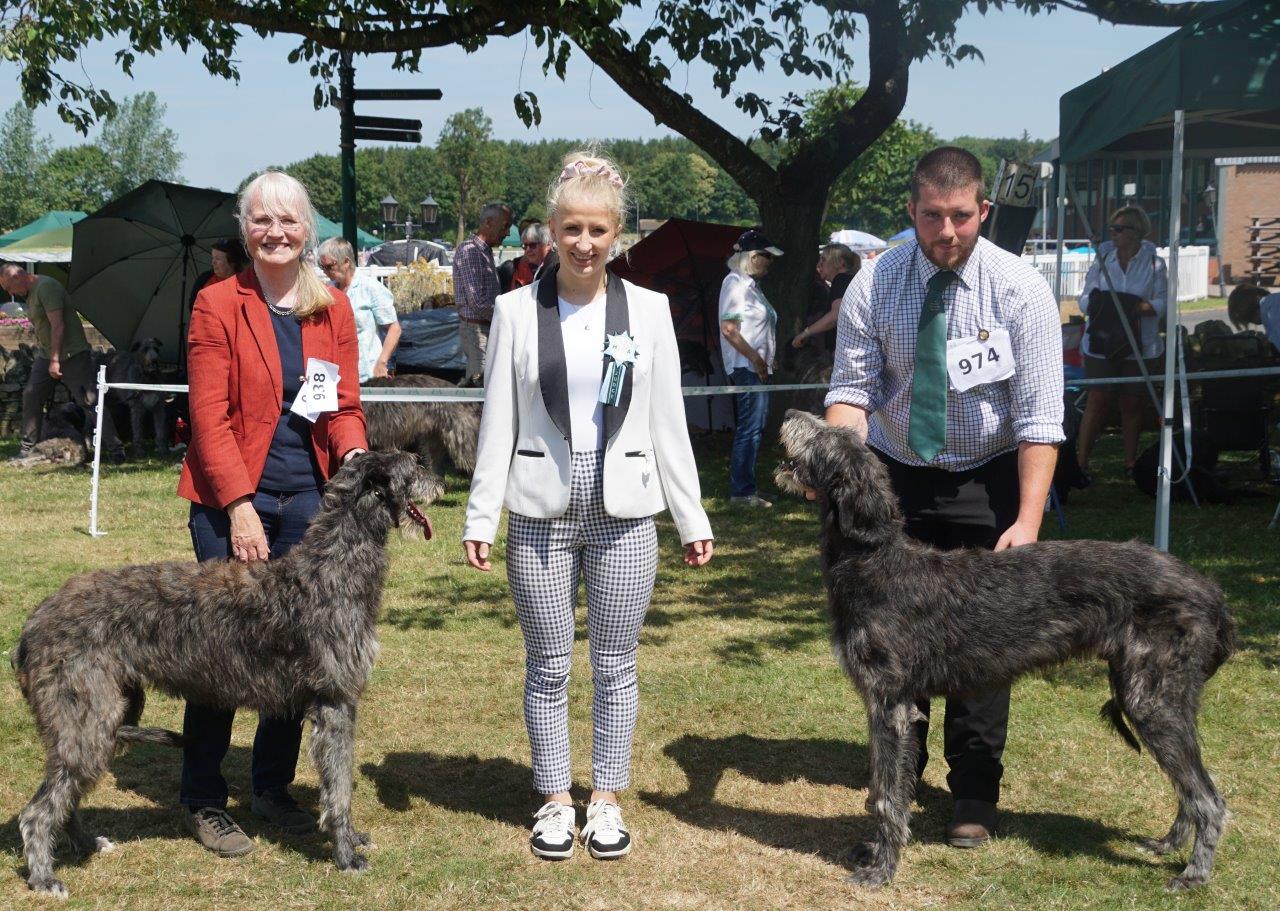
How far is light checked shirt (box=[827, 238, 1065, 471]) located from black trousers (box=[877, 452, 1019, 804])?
0.07 meters

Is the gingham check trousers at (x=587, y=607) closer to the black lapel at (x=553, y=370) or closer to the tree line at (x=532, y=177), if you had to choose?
the black lapel at (x=553, y=370)

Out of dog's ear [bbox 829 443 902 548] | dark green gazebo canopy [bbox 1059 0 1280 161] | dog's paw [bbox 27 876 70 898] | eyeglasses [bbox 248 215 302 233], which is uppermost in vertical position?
dark green gazebo canopy [bbox 1059 0 1280 161]

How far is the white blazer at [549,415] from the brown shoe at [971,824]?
1.35 metres

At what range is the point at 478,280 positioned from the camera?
10453mm

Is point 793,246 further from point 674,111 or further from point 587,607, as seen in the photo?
point 587,607

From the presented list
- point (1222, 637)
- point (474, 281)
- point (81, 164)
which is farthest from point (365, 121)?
point (81, 164)

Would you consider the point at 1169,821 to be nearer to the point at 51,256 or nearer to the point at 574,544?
the point at 574,544

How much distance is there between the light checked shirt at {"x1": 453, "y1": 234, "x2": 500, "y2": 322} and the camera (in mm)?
10453

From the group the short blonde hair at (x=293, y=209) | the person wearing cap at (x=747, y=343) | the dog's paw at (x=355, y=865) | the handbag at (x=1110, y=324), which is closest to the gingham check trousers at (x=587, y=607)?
the dog's paw at (x=355, y=865)

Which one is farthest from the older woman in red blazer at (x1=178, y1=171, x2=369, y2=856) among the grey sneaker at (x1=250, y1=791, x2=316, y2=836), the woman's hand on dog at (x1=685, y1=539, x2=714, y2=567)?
the woman's hand on dog at (x1=685, y1=539, x2=714, y2=567)

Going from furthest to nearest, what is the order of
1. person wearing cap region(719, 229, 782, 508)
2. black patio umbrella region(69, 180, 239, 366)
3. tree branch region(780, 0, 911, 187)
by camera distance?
black patio umbrella region(69, 180, 239, 366)
tree branch region(780, 0, 911, 187)
person wearing cap region(719, 229, 782, 508)

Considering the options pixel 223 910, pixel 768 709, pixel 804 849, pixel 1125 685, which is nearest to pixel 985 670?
pixel 1125 685

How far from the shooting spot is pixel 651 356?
12.1 ft

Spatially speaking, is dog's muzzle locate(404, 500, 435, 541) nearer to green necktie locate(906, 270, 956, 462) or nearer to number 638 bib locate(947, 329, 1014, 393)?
green necktie locate(906, 270, 956, 462)
